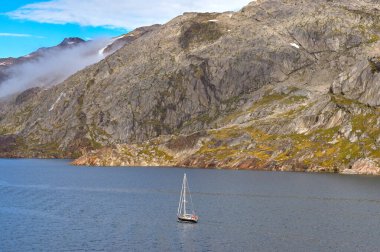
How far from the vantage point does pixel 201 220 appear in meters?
127

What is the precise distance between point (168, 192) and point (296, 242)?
8769 centimetres

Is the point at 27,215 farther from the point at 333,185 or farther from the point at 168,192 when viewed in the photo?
the point at 333,185

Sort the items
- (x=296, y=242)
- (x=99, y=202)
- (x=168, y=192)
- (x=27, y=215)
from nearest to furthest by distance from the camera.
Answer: (x=296, y=242), (x=27, y=215), (x=99, y=202), (x=168, y=192)

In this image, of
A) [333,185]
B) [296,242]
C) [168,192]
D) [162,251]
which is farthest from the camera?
[333,185]

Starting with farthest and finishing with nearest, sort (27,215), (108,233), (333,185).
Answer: (333,185)
(27,215)
(108,233)

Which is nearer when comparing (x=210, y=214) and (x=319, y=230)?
(x=319, y=230)

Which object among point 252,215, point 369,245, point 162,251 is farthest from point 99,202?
point 369,245

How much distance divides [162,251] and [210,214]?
41.8 meters

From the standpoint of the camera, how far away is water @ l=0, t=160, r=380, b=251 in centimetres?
10106

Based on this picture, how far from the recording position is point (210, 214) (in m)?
136

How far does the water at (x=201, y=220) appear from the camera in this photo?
10106cm

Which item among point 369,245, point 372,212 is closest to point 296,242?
point 369,245

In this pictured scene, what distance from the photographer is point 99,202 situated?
161m

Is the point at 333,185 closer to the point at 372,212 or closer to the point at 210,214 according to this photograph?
the point at 372,212
